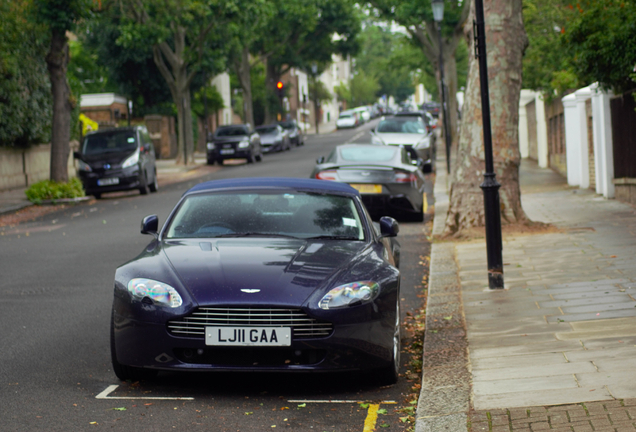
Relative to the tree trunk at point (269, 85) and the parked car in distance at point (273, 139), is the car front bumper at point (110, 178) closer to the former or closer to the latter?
the parked car in distance at point (273, 139)

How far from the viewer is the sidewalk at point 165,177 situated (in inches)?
863

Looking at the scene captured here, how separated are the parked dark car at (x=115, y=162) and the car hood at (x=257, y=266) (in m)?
18.1

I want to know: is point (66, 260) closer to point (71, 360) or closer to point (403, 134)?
point (71, 360)

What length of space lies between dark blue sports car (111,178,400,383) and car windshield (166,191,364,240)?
364 millimetres

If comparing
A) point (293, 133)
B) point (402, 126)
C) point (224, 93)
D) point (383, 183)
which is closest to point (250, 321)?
point (383, 183)

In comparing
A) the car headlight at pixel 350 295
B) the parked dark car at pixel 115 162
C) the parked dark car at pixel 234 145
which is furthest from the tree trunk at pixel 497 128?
the parked dark car at pixel 234 145

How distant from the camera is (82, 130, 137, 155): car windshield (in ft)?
81.6

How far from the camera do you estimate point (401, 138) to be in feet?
91.2

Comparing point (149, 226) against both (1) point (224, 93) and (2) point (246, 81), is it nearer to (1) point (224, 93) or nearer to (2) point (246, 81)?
(2) point (246, 81)

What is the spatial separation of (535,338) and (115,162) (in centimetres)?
1924

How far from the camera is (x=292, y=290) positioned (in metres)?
5.34

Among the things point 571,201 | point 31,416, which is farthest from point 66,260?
point 571,201

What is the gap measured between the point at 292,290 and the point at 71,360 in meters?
2.06

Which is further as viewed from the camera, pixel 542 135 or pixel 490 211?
pixel 542 135
